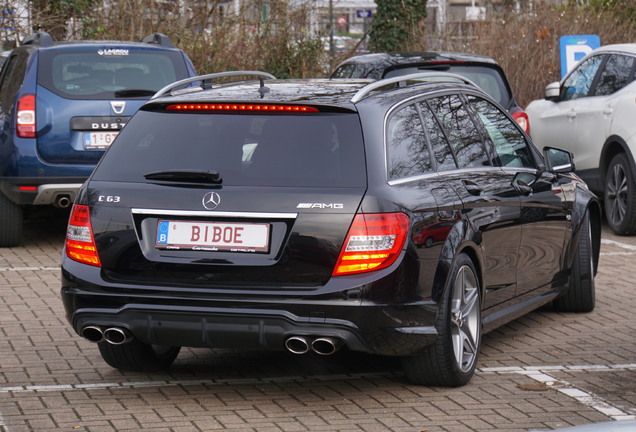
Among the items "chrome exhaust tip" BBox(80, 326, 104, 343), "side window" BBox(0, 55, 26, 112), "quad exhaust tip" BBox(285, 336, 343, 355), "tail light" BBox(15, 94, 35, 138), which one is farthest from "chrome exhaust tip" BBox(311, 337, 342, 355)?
"side window" BBox(0, 55, 26, 112)

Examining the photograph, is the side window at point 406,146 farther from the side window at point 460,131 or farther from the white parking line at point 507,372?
the white parking line at point 507,372

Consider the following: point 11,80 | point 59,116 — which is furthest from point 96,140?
point 11,80

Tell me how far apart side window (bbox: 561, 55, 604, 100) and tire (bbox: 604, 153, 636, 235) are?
109cm

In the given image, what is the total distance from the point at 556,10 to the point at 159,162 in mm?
17059

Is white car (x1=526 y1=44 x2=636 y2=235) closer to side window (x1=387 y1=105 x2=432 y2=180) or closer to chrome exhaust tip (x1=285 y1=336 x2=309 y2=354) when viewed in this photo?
side window (x1=387 y1=105 x2=432 y2=180)

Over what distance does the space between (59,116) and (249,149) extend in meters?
5.24

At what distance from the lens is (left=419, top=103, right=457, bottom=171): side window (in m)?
6.45

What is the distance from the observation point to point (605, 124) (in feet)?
41.5

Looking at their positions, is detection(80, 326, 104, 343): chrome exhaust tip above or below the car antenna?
below

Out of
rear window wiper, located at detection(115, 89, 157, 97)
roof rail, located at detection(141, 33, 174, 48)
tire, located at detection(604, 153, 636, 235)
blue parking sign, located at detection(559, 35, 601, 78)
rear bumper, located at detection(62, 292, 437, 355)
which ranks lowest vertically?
tire, located at detection(604, 153, 636, 235)

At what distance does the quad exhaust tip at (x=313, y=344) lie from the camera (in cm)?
563

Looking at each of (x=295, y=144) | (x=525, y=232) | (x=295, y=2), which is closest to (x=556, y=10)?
(x=295, y=2)

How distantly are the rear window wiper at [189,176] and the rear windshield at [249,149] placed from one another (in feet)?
0.11

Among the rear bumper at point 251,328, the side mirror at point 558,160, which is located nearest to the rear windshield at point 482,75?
the side mirror at point 558,160
